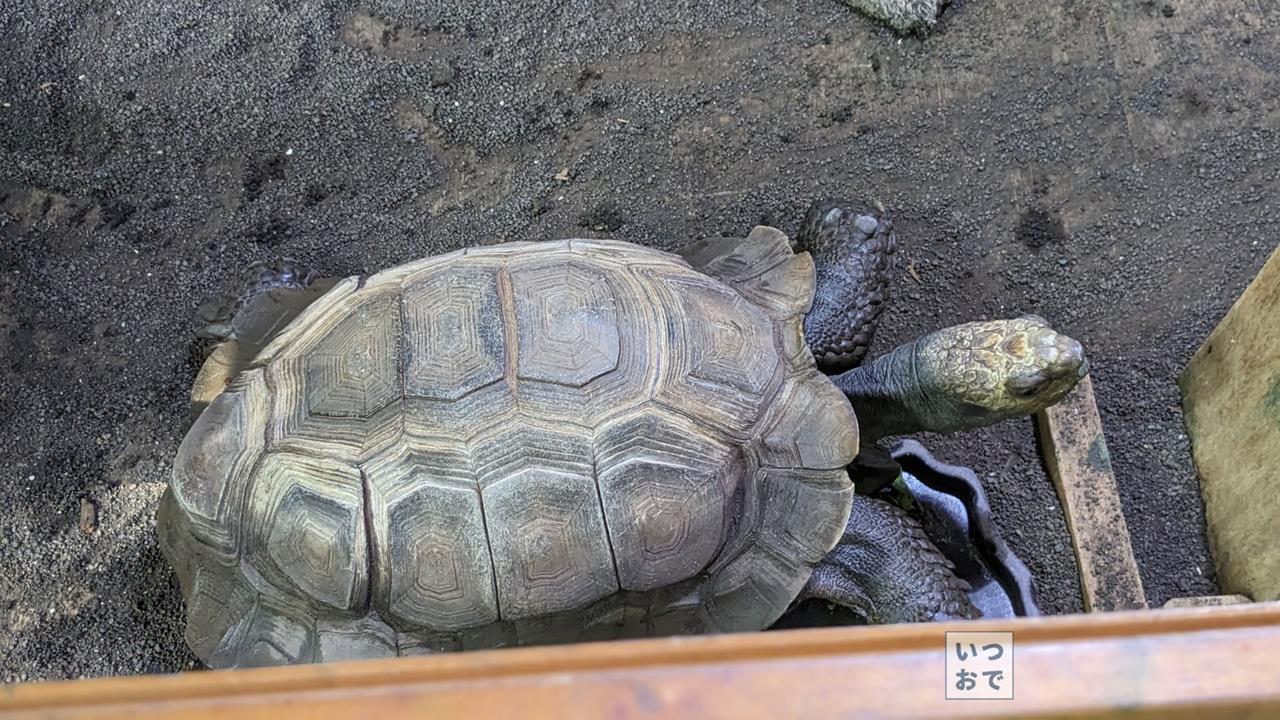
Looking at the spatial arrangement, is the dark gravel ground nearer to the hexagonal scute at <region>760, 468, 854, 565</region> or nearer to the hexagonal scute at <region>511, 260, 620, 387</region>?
the hexagonal scute at <region>760, 468, 854, 565</region>

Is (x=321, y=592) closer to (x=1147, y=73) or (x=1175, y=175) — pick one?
(x=1175, y=175)

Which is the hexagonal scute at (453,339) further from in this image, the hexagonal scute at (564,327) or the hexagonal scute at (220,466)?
the hexagonal scute at (220,466)

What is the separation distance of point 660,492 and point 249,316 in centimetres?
140

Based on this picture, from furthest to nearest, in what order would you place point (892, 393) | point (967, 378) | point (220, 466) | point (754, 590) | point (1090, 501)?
point (1090, 501)
point (892, 393)
point (967, 378)
point (754, 590)
point (220, 466)

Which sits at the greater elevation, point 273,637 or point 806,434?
point 806,434

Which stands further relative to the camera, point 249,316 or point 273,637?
point 249,316

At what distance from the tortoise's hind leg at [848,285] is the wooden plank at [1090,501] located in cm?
65

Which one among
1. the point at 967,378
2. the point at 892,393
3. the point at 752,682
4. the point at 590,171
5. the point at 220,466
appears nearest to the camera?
the point at 752,682

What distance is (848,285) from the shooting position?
258 cm

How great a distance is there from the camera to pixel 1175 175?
10.00ft

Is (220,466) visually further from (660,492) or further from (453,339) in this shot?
(660,492)

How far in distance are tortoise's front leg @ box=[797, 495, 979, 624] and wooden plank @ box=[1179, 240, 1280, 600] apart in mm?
859

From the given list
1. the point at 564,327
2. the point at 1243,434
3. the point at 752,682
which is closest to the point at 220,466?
the point at 564,327

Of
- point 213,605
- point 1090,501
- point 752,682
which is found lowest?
point 213,605
